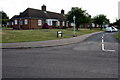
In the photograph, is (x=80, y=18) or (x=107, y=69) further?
(x=80, y=18)

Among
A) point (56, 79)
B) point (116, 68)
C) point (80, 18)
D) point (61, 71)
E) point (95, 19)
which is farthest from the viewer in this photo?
point (95, 19)

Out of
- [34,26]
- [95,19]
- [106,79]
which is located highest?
[95,19]

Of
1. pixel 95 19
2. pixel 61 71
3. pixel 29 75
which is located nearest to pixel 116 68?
pixel 61 71

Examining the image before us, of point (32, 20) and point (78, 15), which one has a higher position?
point (78, 15)

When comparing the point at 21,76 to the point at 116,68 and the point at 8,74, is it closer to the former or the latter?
the point at 8,74

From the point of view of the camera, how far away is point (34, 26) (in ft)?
128

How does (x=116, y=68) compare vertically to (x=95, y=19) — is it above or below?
below

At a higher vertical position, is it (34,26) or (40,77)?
(34,26)

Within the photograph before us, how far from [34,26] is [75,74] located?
35816 millimetres

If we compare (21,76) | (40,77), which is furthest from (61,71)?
(21,76)

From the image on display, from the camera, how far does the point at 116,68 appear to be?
5.39 meters

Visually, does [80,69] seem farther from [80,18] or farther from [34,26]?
[34,26]

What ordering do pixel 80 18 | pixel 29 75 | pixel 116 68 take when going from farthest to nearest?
pixel 80 18
pixel 116 68
pixel 29 75

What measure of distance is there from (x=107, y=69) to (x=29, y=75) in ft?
10.4
